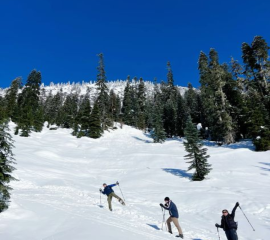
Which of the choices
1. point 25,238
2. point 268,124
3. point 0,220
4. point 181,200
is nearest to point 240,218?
point 181,200

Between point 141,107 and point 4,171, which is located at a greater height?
point 141,107

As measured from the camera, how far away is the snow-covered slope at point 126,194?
8.43m

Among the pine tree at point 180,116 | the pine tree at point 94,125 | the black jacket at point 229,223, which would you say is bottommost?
the black jacket at point 229,223

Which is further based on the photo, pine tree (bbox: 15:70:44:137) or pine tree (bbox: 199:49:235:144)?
pine tree (bbox: 15:70:44:137)

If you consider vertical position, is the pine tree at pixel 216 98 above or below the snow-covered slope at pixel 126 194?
above

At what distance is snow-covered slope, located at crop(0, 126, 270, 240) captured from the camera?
8430 mm

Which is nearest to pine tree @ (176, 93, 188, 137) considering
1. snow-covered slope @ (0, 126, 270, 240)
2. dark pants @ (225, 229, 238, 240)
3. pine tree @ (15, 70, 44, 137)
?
snow-covered slope @ (0, 126, 270, 240)

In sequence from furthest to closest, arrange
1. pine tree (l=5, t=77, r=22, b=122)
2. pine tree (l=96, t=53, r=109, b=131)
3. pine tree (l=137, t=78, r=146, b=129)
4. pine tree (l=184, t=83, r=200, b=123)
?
pine tree (l=137, t=78, r=146, b=129) < pine tree (l=184, t=83, r=200, b=123) < pine tree (l=96, t=53, r=109, b=131) < pine tree (l=5, t=77, r=22, b=122)

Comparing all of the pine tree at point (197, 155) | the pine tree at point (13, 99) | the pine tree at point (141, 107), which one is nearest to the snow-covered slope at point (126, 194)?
the pine tree at point (197, 155)

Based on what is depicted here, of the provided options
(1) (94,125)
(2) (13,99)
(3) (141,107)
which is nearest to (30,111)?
(1) (94,125)

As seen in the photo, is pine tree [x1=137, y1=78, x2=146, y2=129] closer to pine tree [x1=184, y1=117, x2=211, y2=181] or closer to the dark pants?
pine tree [x1=184, y1=117, x2=211, y2=181]

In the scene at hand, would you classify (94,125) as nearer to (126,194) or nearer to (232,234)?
(126,194)

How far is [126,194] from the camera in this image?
56.5 feet

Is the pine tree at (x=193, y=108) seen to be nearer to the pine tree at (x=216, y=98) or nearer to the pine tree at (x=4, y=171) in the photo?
the pine tree at (x=216, y=98)
